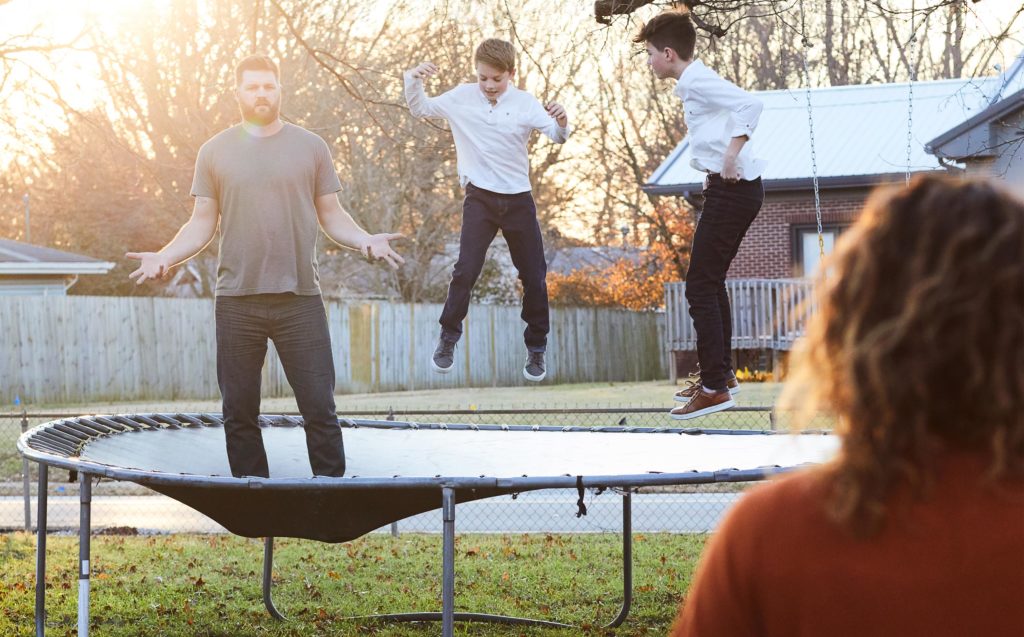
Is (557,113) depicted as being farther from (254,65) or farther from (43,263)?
(43,263)

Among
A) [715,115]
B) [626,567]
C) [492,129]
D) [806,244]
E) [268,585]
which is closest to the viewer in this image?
[715,115]

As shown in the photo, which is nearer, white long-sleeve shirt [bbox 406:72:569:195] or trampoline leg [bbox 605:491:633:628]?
white long-sleeve shirt [bbox 406:72:569:195]

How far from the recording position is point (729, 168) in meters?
5.31

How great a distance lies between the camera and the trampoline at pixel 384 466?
461 cm

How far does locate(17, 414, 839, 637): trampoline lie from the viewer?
15.1ft

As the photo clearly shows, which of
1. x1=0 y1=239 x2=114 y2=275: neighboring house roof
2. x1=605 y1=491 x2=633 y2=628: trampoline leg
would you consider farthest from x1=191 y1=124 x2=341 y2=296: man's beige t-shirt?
x1=0 y1=239 x2=114 y2=275: neighboring house roof

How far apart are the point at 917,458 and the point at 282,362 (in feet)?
13.0

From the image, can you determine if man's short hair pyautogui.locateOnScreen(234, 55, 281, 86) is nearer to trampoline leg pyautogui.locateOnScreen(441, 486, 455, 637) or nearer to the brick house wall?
trampoline leg pyautogui.locateOnScreen(441, 486, 455, 637)

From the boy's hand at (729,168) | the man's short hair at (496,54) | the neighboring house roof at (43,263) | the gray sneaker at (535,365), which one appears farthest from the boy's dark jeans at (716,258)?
the neighboring house roof at (43,263)

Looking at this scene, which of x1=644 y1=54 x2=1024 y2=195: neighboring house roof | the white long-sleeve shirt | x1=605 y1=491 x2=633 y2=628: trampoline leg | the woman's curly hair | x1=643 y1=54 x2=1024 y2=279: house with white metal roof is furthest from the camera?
x1=643 y1=54 x2=1024 y2=279: house with white metal roof

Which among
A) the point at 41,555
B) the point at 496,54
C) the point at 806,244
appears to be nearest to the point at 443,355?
the point at 496,54

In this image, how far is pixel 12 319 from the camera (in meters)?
19.9

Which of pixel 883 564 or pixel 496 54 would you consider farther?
pixel 496 54

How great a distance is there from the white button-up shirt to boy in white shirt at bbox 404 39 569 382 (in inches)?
23.5
